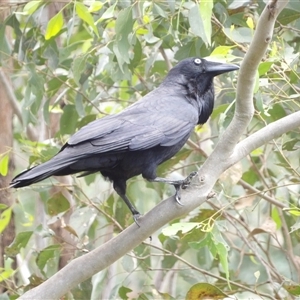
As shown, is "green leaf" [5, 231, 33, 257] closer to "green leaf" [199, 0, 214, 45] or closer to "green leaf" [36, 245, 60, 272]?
"green leaf" [36, 245, 60, 272]

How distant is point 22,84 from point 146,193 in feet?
5.94

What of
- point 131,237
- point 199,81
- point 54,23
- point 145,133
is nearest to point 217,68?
point 199,81

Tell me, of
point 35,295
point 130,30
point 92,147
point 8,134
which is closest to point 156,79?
point 8,134

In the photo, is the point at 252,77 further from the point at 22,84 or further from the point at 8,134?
the point at 22,84

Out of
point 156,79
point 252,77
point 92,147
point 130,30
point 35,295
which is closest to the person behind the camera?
point 252,77

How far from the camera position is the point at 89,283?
401 centimetres

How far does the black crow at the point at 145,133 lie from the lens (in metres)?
3.21

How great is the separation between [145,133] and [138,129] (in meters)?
0.04

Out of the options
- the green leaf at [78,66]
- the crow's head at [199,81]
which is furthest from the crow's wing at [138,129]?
the green leaf at [78,66]

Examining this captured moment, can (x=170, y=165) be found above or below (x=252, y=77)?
below

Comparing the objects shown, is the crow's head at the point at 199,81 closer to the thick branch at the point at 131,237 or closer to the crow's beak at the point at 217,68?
the crow's beak at the point at 217,68

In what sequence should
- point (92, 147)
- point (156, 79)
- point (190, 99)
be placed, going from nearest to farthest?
point (92, 147) < point (190, 99) < point (156, 79)

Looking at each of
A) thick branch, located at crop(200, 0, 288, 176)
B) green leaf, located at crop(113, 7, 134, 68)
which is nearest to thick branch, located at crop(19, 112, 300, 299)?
thick branch, located at crop(200, 0, 288, 176)

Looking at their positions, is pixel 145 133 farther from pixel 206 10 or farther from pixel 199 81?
pixel 206 10
